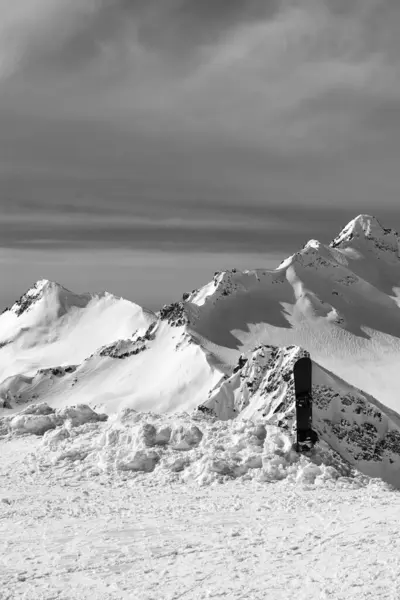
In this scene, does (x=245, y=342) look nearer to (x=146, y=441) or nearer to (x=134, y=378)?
(x=134, y=378)

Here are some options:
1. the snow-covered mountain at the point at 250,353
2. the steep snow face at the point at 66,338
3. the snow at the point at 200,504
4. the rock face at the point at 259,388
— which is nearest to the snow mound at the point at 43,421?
the snow at the point at 200,504

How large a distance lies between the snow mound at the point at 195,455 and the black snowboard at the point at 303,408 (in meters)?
0.58

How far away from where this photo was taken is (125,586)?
18.8 meters

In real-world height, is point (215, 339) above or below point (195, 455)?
below

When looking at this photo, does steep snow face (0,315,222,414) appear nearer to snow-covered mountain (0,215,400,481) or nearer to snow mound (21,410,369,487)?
snow-covered mountain (0,215,400,481)

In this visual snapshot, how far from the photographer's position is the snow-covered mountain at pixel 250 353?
68.1 m

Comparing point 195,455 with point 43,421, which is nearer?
point 195,455

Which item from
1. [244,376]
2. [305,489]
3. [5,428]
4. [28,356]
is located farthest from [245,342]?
[305,489]

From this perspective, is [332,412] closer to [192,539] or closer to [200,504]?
[200,504]

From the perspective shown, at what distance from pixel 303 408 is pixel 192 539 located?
13.2 m

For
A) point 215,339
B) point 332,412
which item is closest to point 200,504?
point 332,412

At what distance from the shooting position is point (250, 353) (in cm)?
9744

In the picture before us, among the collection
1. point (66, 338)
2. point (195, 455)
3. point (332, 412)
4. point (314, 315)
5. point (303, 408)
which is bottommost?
point (66, 338)

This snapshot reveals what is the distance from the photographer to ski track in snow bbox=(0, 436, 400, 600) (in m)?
18.4
